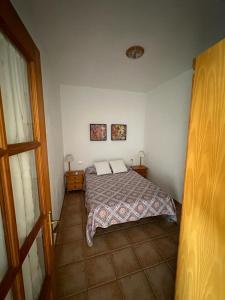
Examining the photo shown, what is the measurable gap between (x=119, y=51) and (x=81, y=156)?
2.49 m

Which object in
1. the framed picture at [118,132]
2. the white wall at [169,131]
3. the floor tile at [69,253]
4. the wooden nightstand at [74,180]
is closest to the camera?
the floor tile at [69,253]

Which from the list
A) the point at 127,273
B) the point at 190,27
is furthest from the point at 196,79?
the point at 127,273

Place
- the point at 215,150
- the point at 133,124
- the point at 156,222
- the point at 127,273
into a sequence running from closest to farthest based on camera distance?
the point at 215,150 → the point at 127,273 → the point at 156,222 → the point at 133,124

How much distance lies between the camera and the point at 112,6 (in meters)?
1.26

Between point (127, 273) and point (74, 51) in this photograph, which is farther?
point (74, 51)

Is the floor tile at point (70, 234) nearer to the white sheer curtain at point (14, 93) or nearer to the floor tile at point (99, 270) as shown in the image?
the floor tile at point (99, 270)

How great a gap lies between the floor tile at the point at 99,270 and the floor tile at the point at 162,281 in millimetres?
413

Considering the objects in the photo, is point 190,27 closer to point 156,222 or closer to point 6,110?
point 6,110

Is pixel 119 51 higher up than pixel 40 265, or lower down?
higher up

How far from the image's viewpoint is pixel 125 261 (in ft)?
5.16

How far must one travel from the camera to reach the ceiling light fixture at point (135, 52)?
1859mm

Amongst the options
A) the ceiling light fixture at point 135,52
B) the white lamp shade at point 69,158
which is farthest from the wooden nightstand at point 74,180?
the ceiling light fixture at point 135,52

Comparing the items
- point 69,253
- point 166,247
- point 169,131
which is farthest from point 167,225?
point 169,131

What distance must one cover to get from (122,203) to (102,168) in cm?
144
